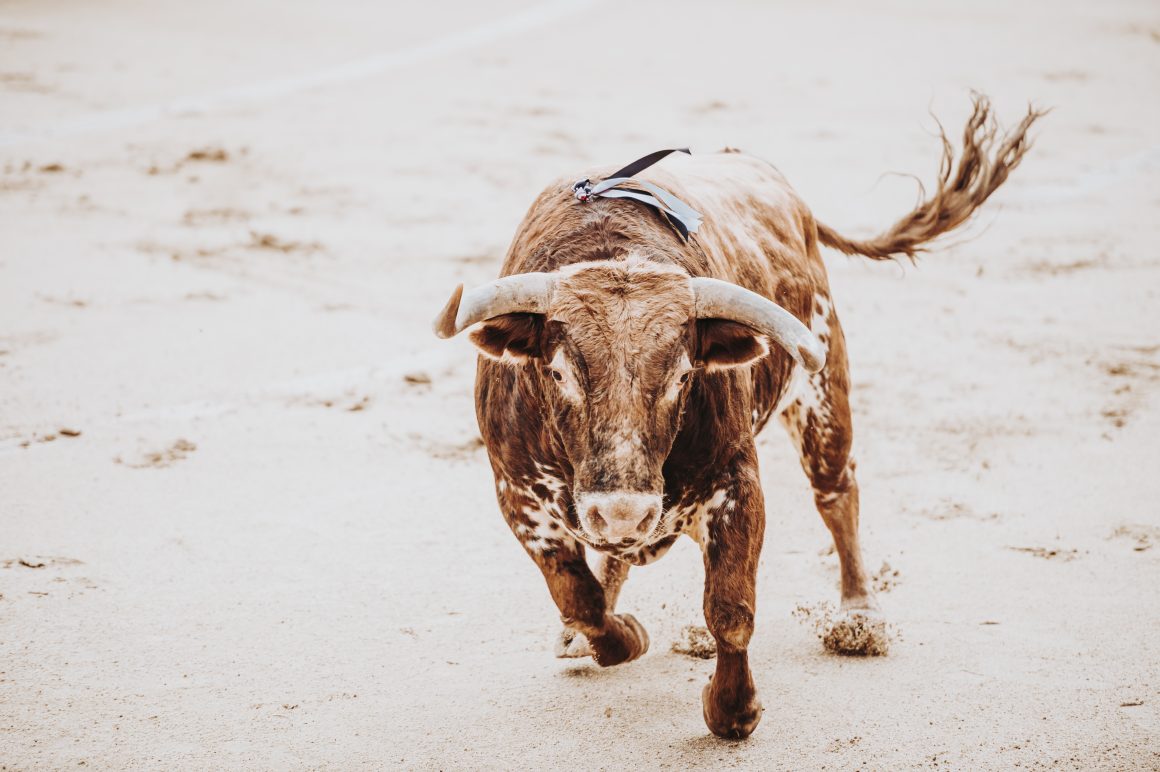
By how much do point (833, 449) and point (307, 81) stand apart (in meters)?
8.80

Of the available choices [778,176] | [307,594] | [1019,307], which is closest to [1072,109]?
[1019,307]

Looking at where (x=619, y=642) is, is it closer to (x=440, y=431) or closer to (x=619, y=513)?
(x=619, y=513)

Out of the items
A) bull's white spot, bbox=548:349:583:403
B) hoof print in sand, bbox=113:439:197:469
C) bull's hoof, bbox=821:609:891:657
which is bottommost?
hoof print in sand, bbox=113:439:197:469

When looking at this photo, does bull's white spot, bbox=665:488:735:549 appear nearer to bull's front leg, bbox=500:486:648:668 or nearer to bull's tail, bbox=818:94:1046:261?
bull's front leg, bbox=500:486:648:668

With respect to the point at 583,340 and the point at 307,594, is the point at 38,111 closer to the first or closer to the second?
the point at 307,594

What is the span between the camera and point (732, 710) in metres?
3.33

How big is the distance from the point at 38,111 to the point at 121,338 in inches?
172

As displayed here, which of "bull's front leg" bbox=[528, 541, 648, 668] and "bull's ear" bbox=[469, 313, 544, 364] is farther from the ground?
"bull's ear" bbox=[469, 313, 544, 364]

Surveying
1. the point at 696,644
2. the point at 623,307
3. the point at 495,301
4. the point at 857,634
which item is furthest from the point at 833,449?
the point at 495,301

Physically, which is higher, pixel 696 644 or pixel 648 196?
pixel 648 196

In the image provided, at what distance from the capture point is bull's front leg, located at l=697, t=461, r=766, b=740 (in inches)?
128

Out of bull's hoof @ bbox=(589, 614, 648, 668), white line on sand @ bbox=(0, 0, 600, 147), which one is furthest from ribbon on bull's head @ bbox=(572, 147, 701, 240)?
white line on sand @ bbox=(0, 0, 600, 147)

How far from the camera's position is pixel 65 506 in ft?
15.7

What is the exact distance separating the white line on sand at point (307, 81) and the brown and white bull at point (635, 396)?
23.3 feet
